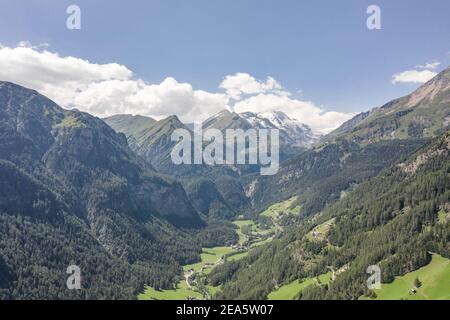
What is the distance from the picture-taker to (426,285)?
169375 millimetres

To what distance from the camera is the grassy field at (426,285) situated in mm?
162075

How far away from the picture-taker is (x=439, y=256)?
18725 centimetres

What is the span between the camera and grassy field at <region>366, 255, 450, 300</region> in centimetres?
16207
